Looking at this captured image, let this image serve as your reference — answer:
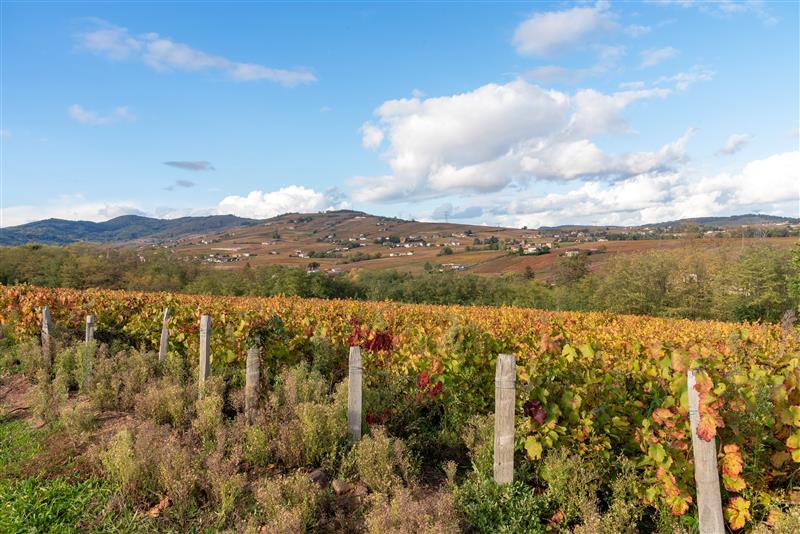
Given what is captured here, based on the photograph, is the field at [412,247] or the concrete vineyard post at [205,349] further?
the field at [412,247]

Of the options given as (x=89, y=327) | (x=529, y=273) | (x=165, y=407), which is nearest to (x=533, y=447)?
(x=165, y=407)

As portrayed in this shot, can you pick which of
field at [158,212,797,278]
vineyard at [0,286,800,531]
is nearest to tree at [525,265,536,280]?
field at [158,212,797,278]

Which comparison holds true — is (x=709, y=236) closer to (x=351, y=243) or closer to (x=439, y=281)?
(x=439, y=281)

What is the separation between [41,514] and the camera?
404 centimetres

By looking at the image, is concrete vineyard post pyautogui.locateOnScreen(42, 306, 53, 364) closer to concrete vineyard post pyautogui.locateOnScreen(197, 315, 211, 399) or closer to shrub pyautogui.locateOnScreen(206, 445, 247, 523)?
concrete vineyard post pyautogui.locateOnScreen(197, 315, 211, 399)

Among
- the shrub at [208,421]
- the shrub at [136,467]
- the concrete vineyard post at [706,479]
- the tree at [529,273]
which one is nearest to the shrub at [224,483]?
the shrub at [136,467]

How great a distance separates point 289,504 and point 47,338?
8.10 metres

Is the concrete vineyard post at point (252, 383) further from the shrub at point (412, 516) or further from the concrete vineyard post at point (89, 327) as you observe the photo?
the concrete vineyard post at point (89, 327)

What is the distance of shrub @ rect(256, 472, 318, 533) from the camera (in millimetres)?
3510

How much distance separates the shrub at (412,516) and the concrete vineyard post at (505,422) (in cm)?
61

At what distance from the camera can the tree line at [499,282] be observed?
3928 centimetres

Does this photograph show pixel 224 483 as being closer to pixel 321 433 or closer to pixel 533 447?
pixel 321 433

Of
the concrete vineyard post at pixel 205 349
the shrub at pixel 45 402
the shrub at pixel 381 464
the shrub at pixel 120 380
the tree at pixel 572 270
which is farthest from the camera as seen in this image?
the tree at pixel 572 270

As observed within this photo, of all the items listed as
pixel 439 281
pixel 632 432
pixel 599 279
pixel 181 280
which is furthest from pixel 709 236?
pixel 632 432
